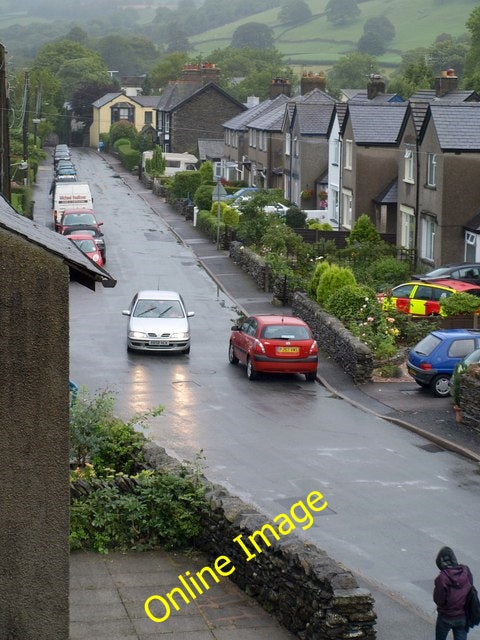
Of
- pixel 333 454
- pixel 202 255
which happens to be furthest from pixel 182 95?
pixel 333 454

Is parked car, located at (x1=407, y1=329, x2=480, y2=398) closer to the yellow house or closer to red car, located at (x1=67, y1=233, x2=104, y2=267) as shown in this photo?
red car, located at (x1=67, y1=233, x2=104, y2=267)

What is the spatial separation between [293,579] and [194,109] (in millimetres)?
91825

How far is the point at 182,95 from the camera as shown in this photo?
341 feet

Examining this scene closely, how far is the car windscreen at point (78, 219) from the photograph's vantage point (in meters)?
52.2

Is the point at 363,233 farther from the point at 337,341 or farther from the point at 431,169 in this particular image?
the point at 337,341

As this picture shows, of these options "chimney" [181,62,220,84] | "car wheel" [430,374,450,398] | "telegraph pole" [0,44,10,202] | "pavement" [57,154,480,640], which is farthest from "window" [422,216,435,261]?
"chimney" [181,62,220,84]

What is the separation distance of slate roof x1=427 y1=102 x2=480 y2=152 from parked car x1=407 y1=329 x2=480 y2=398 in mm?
16190

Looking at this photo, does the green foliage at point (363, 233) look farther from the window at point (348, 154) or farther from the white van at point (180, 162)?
the white van at point (180, 162)

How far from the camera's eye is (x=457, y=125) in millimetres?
43500

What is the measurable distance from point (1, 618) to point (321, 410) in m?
16.1

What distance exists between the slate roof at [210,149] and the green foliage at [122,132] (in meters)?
20.0

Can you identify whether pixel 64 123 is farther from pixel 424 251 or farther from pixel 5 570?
pixel 5 570

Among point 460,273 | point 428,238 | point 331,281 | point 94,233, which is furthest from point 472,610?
point 94,233

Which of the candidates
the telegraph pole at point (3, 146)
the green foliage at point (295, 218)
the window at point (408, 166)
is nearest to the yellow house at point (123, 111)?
the green foliage at point (295, 218)
